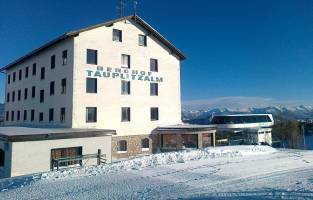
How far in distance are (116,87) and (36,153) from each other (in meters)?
10.6

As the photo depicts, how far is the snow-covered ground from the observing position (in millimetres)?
10297

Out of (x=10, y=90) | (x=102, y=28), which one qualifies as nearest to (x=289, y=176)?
(x=102, y=28)

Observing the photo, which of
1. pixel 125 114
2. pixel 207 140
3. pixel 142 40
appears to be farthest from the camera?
pixel 142 40

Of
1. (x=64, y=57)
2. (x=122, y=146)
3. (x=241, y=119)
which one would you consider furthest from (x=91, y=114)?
(x=241, y=119)

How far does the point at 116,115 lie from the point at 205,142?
9436 mm

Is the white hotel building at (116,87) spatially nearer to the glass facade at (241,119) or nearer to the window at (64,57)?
the window at (64,57)

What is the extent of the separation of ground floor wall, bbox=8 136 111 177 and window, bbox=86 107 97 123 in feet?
12.2

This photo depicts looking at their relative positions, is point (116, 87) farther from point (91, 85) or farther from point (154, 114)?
point (154, 114)

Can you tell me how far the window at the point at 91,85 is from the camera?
26.7 m

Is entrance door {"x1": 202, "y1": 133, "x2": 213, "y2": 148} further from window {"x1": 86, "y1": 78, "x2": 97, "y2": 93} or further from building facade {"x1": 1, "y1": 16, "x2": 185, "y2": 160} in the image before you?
window {"x1": 86, "y1": 78, "x2": 97, "y2": 93}

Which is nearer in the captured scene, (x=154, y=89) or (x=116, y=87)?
(x=116, y=87)

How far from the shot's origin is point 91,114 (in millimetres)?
26797

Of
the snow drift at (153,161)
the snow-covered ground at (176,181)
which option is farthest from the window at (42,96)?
the snow-covered ground at (176,181)

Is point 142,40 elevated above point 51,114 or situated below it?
above
